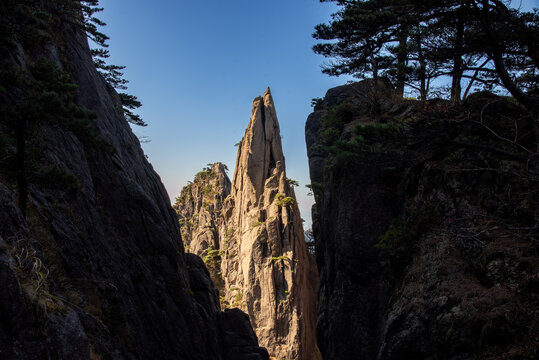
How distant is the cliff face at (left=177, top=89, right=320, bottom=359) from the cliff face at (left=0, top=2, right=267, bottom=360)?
16.1m

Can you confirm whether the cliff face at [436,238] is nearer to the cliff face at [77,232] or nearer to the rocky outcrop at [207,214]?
the cliff face at [77,232]

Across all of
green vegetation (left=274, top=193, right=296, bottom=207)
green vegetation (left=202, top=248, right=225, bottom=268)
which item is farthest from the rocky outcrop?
green vegetation (left=274, top=193, right=296, bottom=207)

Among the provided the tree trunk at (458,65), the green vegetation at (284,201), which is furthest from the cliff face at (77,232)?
the green vegetation at (284,201)

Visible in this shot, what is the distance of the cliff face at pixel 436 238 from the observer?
7998 mm

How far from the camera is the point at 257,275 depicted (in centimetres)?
3747

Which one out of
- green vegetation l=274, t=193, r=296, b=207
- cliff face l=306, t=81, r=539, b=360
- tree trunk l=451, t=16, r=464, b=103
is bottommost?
cliff face l=306, t=81, r=539, b=360

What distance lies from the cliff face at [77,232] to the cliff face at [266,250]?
52.9ft

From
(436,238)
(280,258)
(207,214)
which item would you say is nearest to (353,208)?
(436,238)

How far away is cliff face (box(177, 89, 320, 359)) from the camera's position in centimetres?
3547

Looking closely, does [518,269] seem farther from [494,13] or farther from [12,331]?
[12,331]

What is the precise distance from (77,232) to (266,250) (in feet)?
97.0

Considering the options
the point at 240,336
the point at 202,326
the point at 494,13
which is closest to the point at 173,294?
the point at 202,326

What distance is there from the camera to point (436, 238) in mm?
11016

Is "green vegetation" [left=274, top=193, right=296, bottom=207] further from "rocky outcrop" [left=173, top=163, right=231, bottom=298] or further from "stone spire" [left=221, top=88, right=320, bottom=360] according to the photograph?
"rocky outcrop" [left=173, top=163, right=231, bottom=298]
